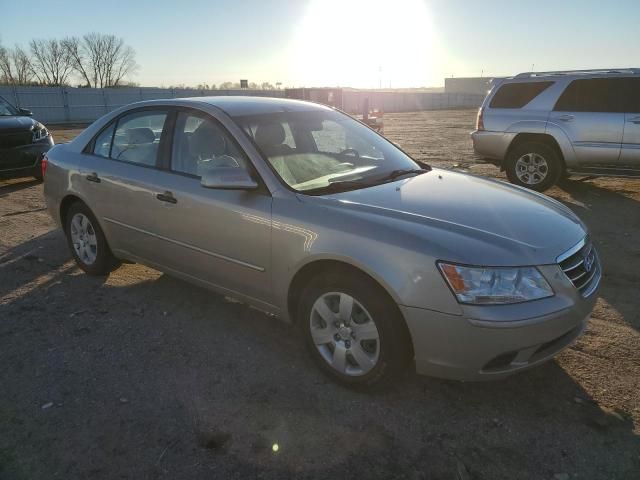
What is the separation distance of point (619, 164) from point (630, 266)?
3.65 metres

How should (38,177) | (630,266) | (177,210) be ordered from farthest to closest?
(38,177) < (630,266) < (177,210)

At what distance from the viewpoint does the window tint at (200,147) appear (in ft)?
11.5

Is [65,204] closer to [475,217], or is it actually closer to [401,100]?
[475,217]

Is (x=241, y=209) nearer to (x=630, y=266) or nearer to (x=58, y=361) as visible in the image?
(x=58, y=361)

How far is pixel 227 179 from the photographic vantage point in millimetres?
3176

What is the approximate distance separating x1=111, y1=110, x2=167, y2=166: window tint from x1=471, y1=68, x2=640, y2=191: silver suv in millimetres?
6466

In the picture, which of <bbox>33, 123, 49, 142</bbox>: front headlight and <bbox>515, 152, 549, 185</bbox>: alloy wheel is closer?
<bbox>515, 152, 549, 185</bbox>: alloy wheel

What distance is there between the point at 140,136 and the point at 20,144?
6.26m

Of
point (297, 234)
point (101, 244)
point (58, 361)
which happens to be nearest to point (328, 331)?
point (297, 234)

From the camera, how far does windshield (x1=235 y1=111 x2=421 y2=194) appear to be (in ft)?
11.2

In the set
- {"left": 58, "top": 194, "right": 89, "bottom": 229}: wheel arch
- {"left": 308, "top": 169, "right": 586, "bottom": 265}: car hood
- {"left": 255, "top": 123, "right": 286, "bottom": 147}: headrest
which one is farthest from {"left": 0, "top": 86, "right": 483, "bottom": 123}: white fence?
{"left": 308, "top": 169, "right": 586, "bottom": 265}: car hood

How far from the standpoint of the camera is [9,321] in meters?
3.99

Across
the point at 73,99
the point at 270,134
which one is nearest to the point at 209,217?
the point at 270,134

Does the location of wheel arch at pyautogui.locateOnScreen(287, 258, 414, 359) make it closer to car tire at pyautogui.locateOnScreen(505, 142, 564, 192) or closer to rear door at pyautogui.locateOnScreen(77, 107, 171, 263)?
rear door at pyautogui.locateOnScreen(77, 107, 171, 263)
